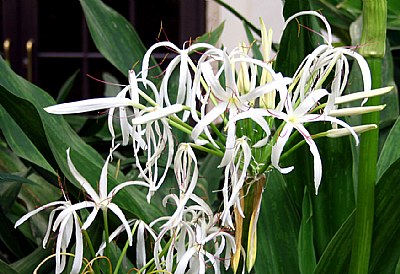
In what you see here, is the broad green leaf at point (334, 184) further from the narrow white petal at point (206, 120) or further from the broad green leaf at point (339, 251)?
the narrow white petal at point (206, 120)

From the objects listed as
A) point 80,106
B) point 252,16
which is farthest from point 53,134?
point 252,16

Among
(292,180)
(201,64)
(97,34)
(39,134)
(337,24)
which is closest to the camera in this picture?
(201,64)

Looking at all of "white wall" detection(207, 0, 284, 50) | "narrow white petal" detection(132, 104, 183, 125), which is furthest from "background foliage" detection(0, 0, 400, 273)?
"white wall" detection(207, 0, 284, 50)

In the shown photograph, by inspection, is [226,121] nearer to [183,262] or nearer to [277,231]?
[183,262]

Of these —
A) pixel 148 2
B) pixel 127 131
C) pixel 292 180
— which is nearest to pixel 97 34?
pixel 292 180

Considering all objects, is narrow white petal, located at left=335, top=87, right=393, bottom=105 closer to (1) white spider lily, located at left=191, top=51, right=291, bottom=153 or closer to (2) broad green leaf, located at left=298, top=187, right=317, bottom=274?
(1) white spider lily, located at left=191, top=51, right=291, bottom=153

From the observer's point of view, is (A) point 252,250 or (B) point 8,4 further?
(B) point 8,4

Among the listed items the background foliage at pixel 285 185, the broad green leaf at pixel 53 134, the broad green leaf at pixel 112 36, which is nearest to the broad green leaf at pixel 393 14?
the background foliage at pixel 285 185

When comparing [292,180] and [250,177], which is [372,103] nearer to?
[250,177]
